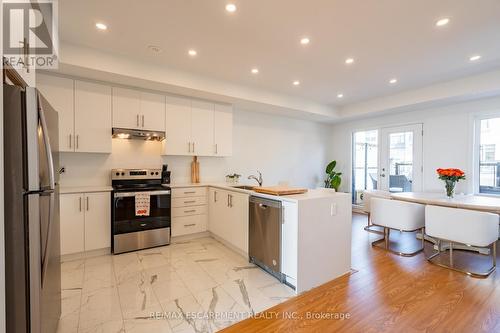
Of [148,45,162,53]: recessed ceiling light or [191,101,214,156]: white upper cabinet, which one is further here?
[191,101,214,156]: white upper cabinet

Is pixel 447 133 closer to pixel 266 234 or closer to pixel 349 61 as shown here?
pixel 349 61

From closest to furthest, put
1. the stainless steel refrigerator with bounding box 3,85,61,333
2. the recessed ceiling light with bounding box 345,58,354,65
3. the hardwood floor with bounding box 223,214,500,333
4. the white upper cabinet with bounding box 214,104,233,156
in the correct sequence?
the stainless steel refrigerator with bounding box 3,85,61,333 → the hardwood floor with bounding box 223,214,500,333 → the recessed ceiling light with bounding box 345,58,354,65 → the white upper cabinet with bounding box 214,104,233,156

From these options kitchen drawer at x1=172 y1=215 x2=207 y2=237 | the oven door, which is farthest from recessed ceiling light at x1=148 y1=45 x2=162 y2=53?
kitchen drawer at x1=172 y1=215 x2=207 y2=237

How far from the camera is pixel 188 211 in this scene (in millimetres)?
3869

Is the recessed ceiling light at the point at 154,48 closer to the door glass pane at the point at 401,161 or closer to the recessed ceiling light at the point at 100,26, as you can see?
the recessed ceiling light at the point at 100,26

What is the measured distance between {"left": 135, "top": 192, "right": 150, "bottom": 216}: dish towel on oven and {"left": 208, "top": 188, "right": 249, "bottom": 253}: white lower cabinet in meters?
0.99

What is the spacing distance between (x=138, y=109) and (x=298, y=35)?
102 inches

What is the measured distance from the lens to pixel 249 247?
9.77ft

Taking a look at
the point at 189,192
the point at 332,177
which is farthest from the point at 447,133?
the point at 189,192

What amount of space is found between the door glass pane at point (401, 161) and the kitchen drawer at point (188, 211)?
15.0 feet

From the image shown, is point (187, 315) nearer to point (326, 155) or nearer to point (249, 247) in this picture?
point (249, 247)

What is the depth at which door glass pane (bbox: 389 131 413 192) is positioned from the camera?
17.6ft

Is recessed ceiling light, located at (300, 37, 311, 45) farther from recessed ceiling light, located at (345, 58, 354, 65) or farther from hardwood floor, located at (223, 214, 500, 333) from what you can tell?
hardwood floor, located at (223, 214, 500, 333)

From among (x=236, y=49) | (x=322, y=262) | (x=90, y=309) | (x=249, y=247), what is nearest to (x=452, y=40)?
(x=236, y=49)
